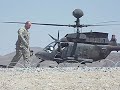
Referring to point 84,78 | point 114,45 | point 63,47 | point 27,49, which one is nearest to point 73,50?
point 63,47

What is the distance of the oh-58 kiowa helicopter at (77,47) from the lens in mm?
21250

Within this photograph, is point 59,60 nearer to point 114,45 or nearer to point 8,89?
point 114,45

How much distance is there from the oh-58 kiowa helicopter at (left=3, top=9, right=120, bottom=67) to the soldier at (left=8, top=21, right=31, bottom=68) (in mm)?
8076

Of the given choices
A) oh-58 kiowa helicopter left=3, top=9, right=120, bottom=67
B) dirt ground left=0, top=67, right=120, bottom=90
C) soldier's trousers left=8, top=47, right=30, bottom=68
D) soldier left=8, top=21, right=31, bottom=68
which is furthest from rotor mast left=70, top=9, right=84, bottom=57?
dirt ground left=0, top=67, right=120, bottom=90

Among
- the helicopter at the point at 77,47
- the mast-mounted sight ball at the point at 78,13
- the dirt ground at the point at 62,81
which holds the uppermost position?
the mast-mounted sight ball at the point at 78,13

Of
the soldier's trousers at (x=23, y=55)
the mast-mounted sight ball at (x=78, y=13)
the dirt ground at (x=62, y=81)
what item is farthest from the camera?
the mast-mounted sight ball at (x=78, y=13)

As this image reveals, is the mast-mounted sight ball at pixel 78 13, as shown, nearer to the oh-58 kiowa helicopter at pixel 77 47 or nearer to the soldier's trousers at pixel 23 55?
the oh-58 kiowa helicopter at pixel 77 47

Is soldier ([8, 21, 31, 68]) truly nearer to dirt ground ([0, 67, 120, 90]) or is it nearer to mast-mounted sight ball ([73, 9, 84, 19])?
dirt ground ([0, 67, 120, 90])

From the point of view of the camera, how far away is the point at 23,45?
12961 mm

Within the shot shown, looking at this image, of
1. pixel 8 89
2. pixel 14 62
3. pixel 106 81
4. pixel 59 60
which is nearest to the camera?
pixel 8 89

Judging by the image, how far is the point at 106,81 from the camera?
316 inches

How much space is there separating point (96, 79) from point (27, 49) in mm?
5105

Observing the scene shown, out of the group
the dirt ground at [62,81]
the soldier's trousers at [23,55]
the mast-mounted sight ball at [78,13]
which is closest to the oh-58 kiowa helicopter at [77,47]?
the mast-mounted sight ball at [78,13]

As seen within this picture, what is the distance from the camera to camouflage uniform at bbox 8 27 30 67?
12.9m
